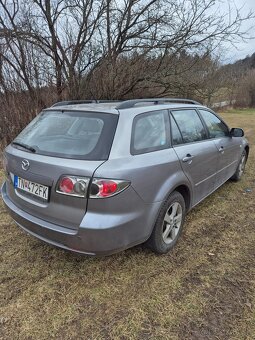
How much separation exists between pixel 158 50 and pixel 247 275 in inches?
323

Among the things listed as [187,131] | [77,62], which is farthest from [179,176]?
[77,62]

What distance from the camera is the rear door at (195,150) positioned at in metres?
3.04

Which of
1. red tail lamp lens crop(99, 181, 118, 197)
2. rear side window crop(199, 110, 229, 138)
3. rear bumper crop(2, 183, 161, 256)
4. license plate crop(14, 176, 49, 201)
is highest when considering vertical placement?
rear side window crop(199, 110, 229, 138)

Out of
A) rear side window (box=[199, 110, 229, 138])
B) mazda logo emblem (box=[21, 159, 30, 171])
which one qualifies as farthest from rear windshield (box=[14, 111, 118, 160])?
rear side window (box=[199, 110, 229, 138])

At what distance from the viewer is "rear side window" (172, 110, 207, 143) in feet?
10.5

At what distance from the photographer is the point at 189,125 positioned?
3412 millimetres

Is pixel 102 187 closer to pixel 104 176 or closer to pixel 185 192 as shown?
pixel 104 176

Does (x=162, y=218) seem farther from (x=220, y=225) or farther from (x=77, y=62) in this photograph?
(x=77, y=62)

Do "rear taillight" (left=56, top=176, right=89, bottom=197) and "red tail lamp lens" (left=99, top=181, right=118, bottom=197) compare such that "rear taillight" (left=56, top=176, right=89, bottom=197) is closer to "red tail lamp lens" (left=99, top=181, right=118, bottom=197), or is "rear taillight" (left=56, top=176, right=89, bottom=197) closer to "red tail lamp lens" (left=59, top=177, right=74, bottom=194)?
"red tail lamp lens" (left=59, top=177, right=74, bottom=194)

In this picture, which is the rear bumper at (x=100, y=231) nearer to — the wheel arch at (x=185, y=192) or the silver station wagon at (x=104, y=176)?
the silver station wagon at (x=104, y=176)

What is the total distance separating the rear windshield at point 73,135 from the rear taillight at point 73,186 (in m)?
0.20

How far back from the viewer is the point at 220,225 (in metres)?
3.59

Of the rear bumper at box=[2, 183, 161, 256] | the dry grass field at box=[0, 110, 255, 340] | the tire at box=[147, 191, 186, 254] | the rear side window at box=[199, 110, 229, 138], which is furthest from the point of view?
the rear side window at box=[199, 110, 229, 138]

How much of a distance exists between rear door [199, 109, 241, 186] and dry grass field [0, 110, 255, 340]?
112 cm
